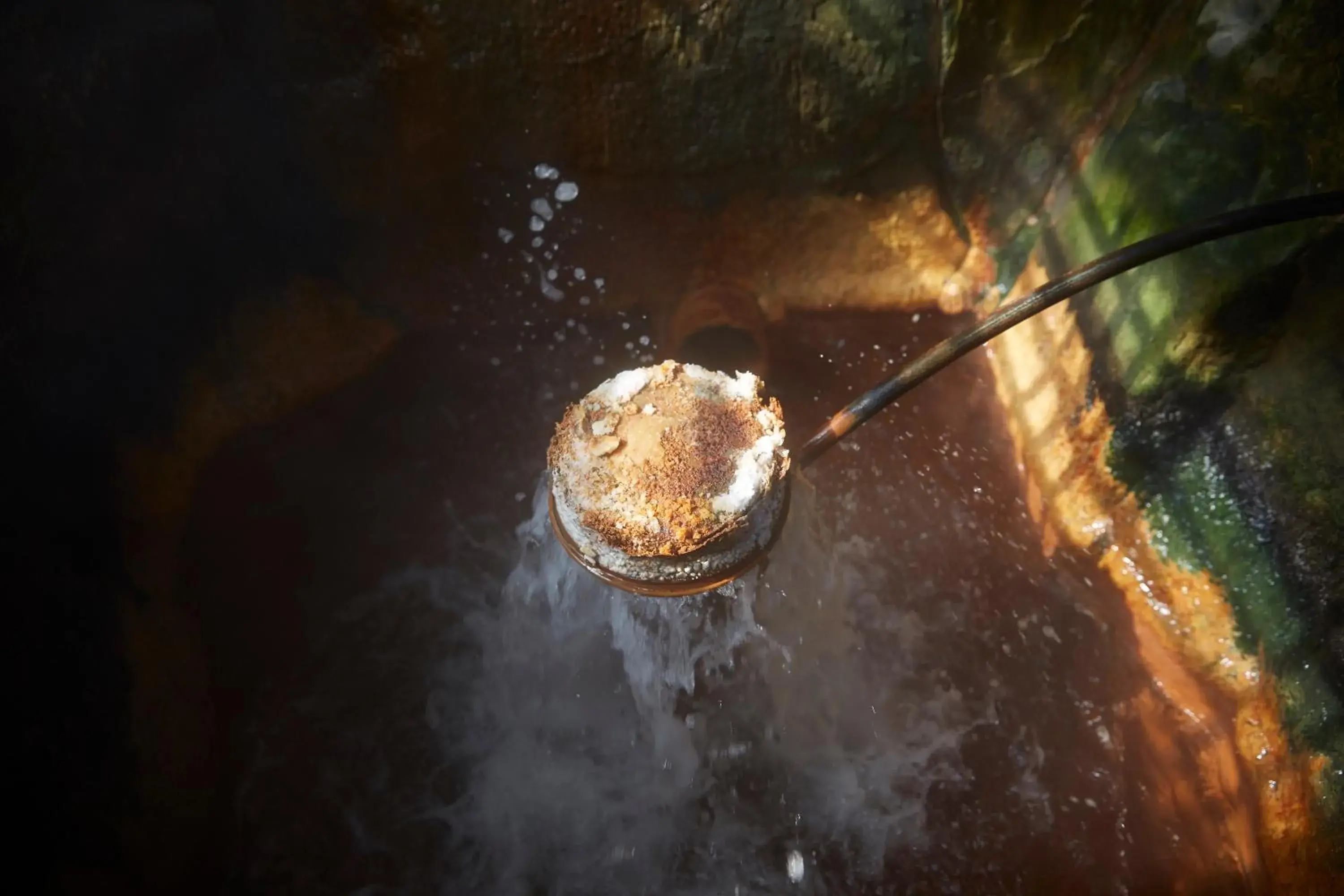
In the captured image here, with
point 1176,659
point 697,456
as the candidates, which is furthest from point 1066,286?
point 1176,659

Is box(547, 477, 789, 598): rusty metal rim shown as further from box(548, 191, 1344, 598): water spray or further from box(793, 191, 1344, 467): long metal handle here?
box(793, 191, 1344, 467): long metal handle

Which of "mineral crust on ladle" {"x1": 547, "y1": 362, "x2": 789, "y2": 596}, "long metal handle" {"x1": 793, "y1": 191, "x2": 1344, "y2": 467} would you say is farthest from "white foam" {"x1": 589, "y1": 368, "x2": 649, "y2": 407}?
"long metal handle" {"x1": 793, "y1": 191, "x2": 1344, "y2": 467}

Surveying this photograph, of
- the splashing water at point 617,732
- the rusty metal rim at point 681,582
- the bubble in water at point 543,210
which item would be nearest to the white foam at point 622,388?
the rusty metal rim at point 681,582

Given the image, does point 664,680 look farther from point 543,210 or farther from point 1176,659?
point 543,210

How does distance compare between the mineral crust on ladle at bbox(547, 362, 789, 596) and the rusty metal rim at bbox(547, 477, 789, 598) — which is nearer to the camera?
the mineral crust on ladle at bbox(547, 362, 789, 596)

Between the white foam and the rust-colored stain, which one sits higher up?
the white foam

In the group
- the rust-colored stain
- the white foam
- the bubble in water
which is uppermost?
the bubble in water
